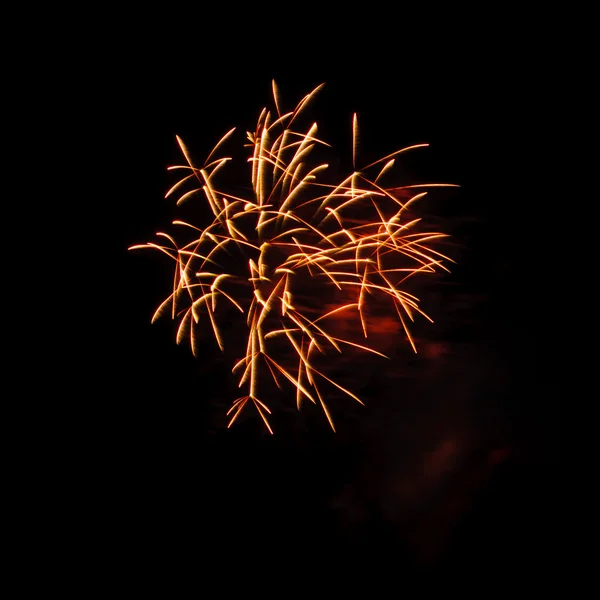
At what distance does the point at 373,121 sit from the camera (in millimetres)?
2785

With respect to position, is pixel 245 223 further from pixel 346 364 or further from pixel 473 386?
pixel 473 386

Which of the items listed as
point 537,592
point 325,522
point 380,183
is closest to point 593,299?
point 380,183

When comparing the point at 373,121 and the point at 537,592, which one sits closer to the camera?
the point at 537,592

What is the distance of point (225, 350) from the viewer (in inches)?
A: 104

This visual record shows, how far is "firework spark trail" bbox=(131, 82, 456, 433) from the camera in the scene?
2.49m

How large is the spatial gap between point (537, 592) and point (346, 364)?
1.14 meters

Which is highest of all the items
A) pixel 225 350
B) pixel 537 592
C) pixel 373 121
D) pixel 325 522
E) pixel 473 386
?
pixel 373 121

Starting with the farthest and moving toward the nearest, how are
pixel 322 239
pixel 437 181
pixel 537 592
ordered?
pixel 437 181, pixel 322 239, pixel 537 592

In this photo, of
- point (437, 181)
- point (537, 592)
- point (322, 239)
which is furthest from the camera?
point (437, 181)

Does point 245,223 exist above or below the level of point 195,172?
below

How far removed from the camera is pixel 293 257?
2477 millimetres

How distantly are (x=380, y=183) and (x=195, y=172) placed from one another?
0.81 m

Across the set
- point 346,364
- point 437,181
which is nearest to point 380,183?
point 437,181

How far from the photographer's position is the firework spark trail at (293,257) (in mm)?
2488
